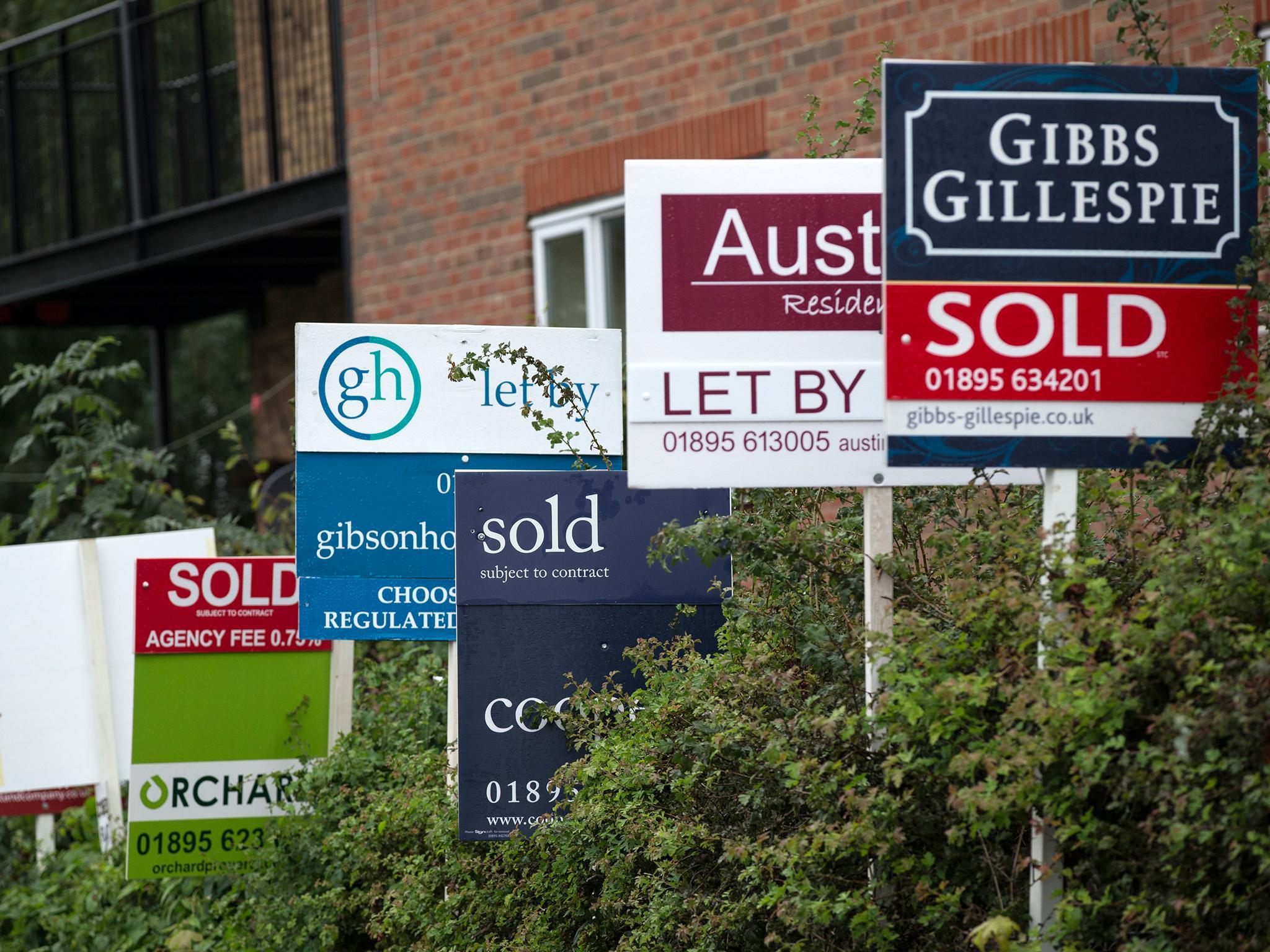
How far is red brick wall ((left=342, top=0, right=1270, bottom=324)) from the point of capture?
25.2 ft

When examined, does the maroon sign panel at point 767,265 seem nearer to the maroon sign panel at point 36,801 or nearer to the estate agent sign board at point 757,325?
the estate agent sign board at point 757,325

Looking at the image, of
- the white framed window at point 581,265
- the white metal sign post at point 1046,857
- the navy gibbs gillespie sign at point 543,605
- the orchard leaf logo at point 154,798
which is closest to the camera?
the white metal sign post at point 1046,857

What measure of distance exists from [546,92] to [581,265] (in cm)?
105

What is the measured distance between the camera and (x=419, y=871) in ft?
17.0

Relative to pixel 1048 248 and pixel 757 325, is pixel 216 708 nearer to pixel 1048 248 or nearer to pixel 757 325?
pixel 757 325

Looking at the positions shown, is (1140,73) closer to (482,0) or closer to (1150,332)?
(1150,332)

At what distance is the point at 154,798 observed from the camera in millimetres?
6277

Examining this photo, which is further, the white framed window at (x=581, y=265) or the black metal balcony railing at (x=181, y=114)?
the black metal balcony railing at (x=181, y=114)

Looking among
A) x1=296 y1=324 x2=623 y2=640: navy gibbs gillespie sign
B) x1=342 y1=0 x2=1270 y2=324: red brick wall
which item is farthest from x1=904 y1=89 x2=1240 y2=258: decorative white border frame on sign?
x1=342 y1=0 x2=1270 y2=324: red brick wall

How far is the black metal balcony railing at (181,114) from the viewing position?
11117 millimetres

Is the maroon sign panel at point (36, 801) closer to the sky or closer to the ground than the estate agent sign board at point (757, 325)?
closer to the ground

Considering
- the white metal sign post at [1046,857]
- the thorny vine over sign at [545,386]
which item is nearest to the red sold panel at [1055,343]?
the white metal sign post at [1046,857]

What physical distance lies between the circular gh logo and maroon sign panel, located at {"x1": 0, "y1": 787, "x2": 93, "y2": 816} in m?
3.10

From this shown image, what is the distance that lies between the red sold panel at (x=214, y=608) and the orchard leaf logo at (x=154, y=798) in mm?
514
